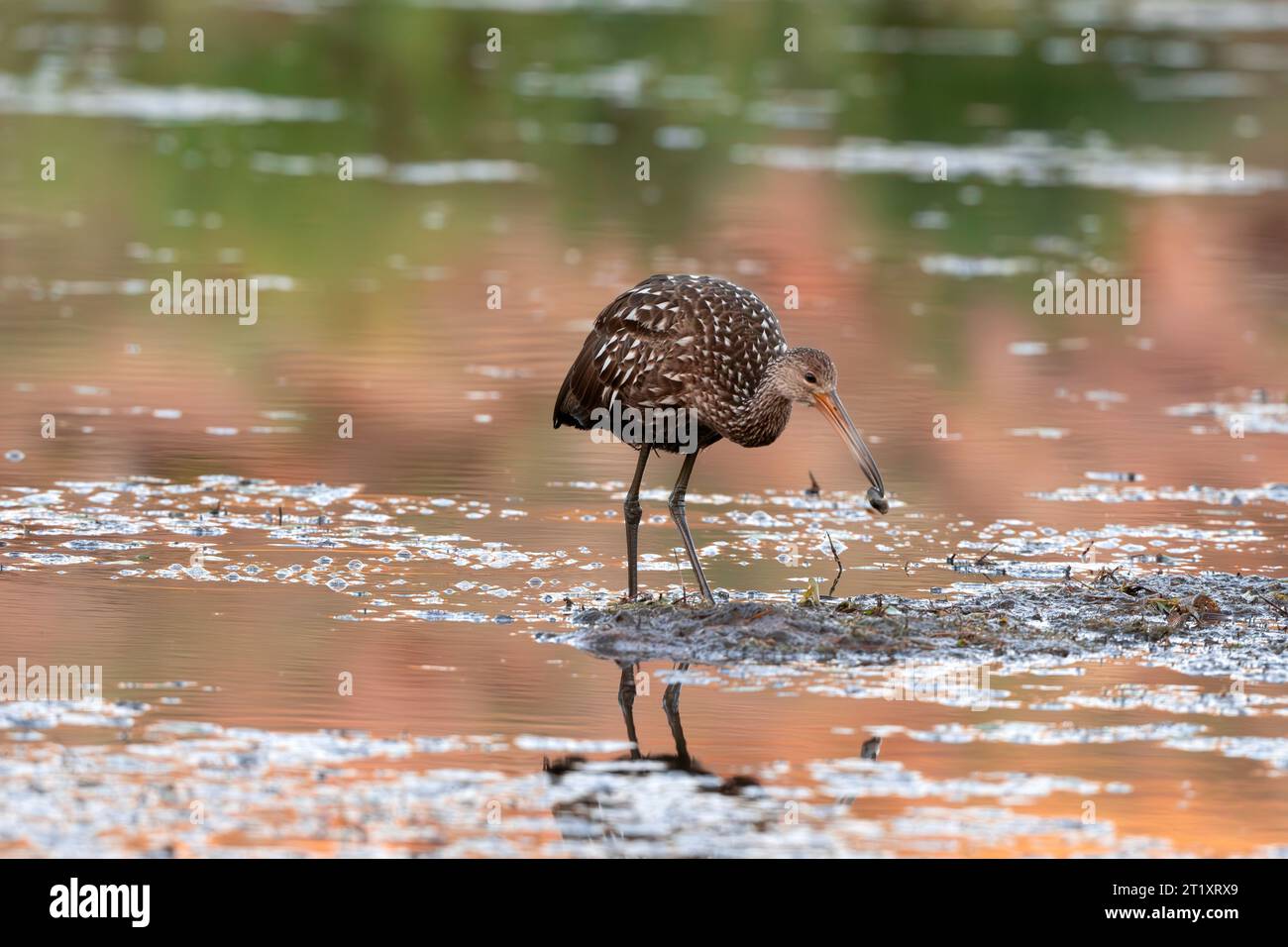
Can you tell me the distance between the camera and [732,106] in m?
33.0

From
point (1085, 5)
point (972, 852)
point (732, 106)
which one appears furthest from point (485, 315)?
point (1085, 5)

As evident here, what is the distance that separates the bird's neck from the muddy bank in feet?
2.65

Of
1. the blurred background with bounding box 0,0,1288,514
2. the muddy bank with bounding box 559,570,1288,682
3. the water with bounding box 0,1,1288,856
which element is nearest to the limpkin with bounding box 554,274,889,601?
the muddy bank with bounding box 559,570,1288,682

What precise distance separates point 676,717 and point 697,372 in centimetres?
235

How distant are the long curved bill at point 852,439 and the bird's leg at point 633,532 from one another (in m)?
1.14

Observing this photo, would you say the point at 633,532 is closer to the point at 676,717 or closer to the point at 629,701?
the point at 629,701

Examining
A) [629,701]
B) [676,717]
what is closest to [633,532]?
[629,701]

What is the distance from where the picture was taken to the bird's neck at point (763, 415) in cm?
1070

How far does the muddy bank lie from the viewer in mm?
10008

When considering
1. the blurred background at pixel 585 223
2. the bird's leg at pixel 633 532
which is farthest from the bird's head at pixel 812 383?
the blurred background at pixel 585 223

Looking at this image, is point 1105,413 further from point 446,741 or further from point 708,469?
point 446,741

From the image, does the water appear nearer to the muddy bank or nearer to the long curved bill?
the muddy bank

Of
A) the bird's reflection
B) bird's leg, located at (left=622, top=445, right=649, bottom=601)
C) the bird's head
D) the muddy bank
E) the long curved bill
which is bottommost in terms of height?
the bird's reflection

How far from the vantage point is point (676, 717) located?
9.07 meters
